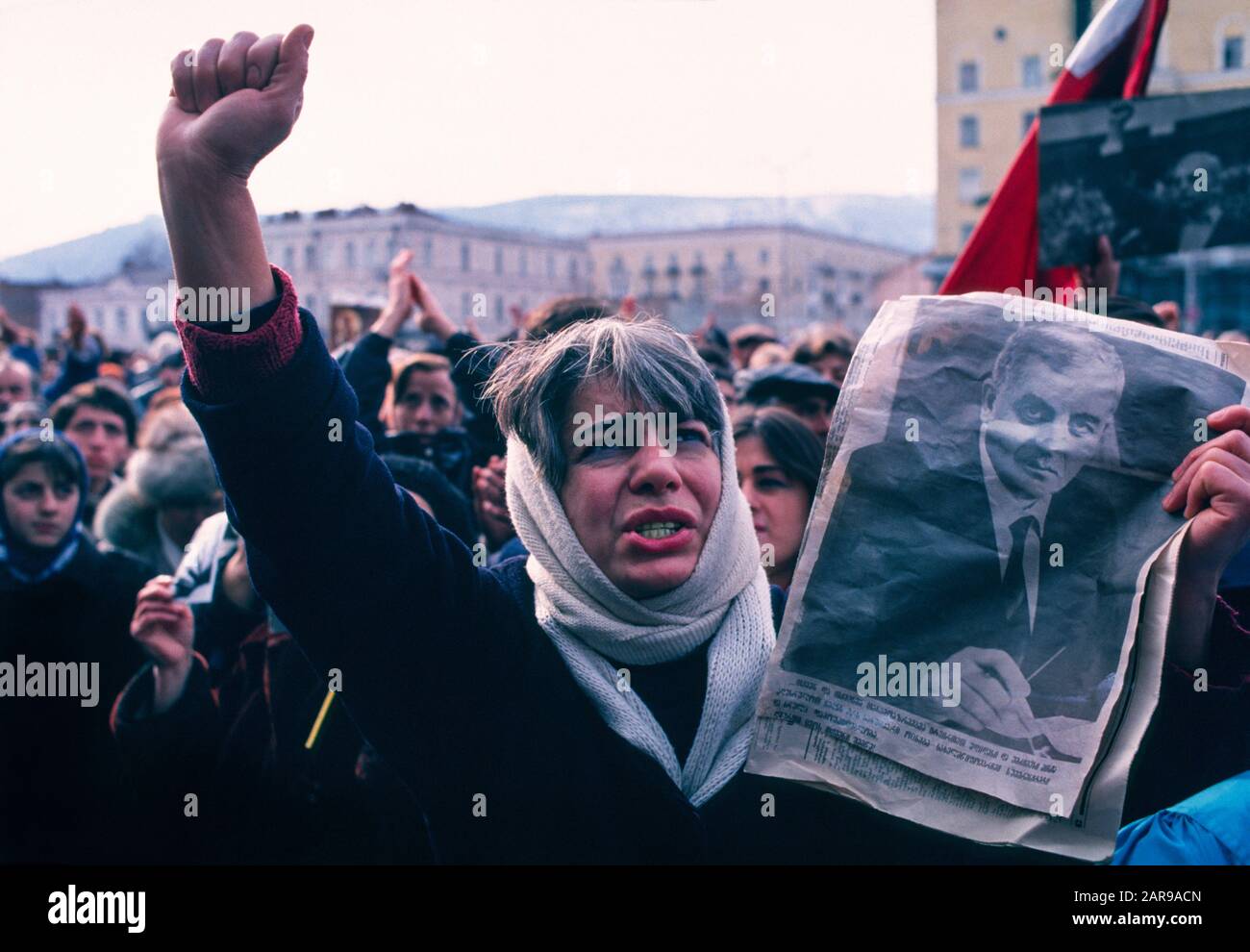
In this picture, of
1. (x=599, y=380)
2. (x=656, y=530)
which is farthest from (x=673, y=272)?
(x=656, y=530)

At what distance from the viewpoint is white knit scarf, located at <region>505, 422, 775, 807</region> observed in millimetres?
1825

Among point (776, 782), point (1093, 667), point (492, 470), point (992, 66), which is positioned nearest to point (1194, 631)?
point (1093, 667)

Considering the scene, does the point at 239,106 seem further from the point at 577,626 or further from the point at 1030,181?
the point at 1030,181

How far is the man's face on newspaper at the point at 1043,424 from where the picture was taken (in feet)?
5.34

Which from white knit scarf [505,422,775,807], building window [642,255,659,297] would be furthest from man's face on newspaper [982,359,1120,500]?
building window [642,255,659,297]

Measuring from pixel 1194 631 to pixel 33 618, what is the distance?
10.3 feet

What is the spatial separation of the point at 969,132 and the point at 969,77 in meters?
1.53

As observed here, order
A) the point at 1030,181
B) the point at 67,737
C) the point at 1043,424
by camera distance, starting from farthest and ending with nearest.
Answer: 1. the point at 67,737
2. the point at 1030,181
3. the point at 1043,424

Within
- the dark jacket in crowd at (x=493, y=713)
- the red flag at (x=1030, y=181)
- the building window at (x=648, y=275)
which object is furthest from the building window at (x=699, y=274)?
the dark jacket in crowd at (x=493, y=713)

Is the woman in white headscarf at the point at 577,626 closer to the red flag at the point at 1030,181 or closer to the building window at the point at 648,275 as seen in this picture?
the red flag at the point at 1030,181

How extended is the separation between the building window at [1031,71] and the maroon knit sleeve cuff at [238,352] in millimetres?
29982

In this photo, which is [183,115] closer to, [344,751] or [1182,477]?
[1182,477]

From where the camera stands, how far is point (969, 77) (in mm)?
30219

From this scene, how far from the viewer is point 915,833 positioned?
1.75 metres
